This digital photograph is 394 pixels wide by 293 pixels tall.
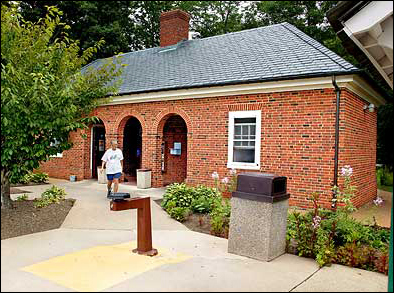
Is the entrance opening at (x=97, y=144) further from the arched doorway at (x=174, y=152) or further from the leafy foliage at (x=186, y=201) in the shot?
the leafy foliage at (x=186, y=201)

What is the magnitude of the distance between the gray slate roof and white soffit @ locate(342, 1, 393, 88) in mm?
4034

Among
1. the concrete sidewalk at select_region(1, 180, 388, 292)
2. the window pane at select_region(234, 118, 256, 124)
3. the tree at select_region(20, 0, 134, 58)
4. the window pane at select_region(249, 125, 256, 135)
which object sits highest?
the tree at select_region(20, 0, 134, 58)

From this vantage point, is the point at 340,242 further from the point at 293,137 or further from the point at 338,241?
the point at 293,137

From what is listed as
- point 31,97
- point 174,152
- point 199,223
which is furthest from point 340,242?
point 174,152

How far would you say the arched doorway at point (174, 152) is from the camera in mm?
13633

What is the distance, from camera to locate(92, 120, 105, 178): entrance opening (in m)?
15.1

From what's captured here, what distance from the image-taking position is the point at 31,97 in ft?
20.6

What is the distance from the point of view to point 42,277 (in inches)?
159

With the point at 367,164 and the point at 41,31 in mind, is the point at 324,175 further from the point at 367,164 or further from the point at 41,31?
the point at 41,31

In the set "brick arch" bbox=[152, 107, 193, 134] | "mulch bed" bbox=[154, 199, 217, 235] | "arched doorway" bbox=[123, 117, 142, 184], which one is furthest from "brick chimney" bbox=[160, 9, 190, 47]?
"mulch bed" bbox=[154, 199, 217, 235]

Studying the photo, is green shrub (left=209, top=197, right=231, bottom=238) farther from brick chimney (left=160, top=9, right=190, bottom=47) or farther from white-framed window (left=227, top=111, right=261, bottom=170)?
brick chimney (left=160, top=9, right=190, bottom=47)

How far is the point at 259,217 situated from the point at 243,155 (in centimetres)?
524

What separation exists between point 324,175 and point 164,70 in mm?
7882

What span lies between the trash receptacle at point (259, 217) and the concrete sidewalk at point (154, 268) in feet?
0.60
